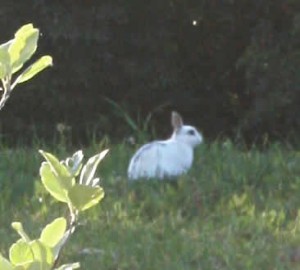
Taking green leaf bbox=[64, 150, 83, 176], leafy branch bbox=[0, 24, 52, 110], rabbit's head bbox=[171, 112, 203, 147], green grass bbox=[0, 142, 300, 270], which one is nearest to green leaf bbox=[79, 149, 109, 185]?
green leaf bbox=[64, 150, 83, 176]

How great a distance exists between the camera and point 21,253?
151 centimetres

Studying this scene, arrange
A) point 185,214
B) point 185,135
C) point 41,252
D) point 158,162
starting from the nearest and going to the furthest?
point 41,252
point 185,214
point 158,162
point 185,135

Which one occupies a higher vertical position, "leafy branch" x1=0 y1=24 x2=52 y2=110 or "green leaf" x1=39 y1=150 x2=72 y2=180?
"leafy branch" x1=0 y1=24 x2=52 y2=110

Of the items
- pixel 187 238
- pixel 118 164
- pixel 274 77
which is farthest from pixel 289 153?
pixel 274 77

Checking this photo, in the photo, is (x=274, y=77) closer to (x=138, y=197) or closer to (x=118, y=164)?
(x=118, y=164)

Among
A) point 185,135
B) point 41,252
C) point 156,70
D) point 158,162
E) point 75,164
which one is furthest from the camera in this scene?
point 156,70

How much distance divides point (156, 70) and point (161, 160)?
200 inches

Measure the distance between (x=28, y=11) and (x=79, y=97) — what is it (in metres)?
0.98

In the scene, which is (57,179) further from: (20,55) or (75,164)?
(20,55)

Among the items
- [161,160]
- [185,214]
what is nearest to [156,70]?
[161,160]

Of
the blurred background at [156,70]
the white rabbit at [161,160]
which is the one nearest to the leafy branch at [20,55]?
the white rabbit at [161,160]

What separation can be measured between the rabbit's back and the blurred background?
369 cm

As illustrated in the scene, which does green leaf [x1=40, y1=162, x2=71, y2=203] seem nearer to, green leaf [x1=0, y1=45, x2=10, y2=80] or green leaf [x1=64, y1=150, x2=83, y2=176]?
green leaf [x1=64, y1=150, x2=83, y2=176]

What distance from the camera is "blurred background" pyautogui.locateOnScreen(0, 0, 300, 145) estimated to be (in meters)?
11.7
